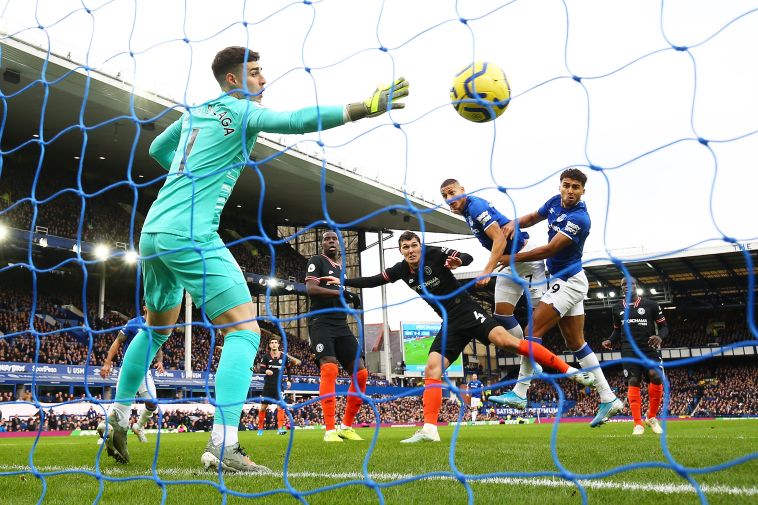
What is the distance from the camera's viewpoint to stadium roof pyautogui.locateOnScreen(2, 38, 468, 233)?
1942 centimetres

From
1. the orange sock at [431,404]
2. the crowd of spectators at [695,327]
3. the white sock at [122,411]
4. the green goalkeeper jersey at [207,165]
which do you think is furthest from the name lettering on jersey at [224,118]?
the crowd of spectators at [695,327]

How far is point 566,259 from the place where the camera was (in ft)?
18.1

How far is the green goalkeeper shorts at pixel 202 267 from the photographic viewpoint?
302cm

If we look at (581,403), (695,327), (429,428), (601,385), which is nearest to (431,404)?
(429,428)

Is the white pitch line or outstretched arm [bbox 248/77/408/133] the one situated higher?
outstretched arm [bbox 248/77/408/133]

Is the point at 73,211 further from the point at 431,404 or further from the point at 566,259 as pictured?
the point at 566,259

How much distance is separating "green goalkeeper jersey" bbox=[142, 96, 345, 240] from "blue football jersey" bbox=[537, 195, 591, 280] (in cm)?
264

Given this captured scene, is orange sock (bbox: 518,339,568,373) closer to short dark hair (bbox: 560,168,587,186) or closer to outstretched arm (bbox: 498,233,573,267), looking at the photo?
outstretched arm (bbox: 498,233,573,267)

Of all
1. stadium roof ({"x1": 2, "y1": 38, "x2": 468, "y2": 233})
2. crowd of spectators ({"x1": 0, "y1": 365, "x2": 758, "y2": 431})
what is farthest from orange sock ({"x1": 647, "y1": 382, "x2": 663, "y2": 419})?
crowd of spectators ({"x1": 0, "y1": 365, "x2": 758, "y2": 431})

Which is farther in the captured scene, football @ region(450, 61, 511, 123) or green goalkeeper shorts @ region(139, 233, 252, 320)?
football @ region(450, 61, 511, 123)

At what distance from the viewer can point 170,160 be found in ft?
12.9

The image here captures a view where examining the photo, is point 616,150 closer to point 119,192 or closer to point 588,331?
point 119,192

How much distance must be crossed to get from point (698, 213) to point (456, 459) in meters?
1.91

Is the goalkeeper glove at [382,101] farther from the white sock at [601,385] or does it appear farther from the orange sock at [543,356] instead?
the white sock at [601,385]
